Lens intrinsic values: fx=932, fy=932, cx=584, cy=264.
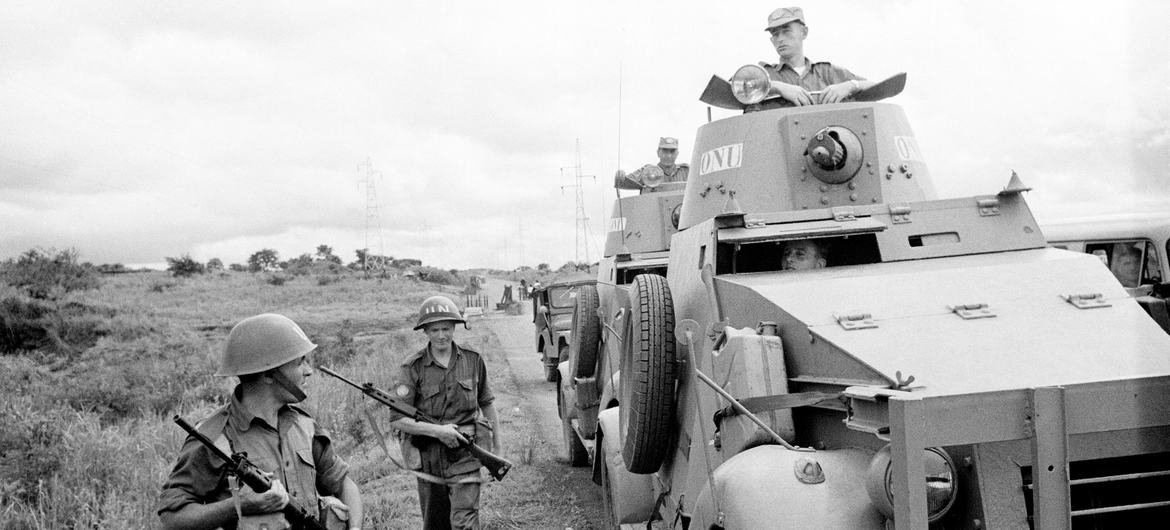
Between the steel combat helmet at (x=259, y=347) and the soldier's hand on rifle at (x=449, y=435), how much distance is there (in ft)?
7.15

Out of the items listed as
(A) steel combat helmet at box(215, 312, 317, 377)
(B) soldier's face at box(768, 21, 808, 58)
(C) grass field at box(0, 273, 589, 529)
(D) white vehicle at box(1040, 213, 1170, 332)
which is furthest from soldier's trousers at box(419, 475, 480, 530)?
(D) white vehicle at box(1040, 213, 1170, 332)

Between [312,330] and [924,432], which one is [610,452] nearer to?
[924,432]

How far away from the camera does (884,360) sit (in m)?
A: 3.63

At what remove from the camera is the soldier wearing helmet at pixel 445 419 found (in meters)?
5.64

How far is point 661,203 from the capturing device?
11164 mm

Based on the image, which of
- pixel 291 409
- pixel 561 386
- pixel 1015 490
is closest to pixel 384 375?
pixel 561 386

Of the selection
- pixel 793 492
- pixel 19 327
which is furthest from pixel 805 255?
pixel 19 327

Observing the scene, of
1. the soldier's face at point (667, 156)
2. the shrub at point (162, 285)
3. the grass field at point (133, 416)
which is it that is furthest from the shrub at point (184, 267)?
the soldier's face at point (667, 156)

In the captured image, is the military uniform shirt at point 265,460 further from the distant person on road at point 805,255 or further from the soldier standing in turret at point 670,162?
the soldier standing in turret at point 670,162

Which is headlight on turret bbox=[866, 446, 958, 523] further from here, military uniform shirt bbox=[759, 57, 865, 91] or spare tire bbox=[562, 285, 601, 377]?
spare tire bbox=[562, 285, 601, 377]

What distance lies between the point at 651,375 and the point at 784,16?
3213 mm

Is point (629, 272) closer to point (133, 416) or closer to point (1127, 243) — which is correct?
point (1127, 243)

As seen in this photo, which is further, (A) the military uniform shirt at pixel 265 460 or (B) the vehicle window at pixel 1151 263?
(B) the vehicle window at pixel 1151 263

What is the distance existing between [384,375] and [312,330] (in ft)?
41.8
